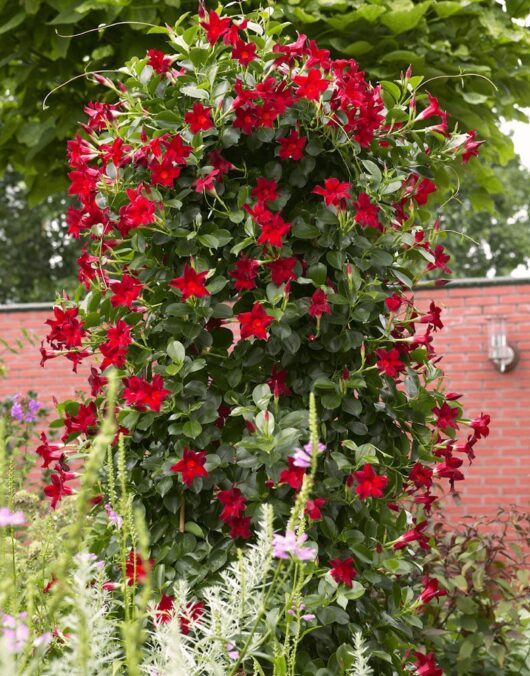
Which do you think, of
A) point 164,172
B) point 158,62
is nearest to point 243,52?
point 158,62

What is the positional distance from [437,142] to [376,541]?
36.8 inches

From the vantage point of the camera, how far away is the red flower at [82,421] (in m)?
1.90

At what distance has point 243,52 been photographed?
5.94 feet

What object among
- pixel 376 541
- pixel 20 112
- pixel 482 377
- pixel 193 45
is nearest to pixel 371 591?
pixel 376 541

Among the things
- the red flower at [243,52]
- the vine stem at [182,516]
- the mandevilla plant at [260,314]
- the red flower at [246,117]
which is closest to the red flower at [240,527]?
the mandevilla plant at [260,314]

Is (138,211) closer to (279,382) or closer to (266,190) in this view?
(266,190)

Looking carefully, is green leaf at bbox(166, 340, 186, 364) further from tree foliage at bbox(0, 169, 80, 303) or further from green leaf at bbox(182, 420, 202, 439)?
tree foliage at bbox(0, 169, 80, 303)

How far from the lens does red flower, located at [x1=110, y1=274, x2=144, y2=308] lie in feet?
5.90

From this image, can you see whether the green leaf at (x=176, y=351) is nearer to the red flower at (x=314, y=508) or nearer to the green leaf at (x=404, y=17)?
the red flower at (x=314, y=508)

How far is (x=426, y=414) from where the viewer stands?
197cm

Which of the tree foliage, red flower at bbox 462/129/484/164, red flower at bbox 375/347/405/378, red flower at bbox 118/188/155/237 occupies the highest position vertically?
the tree foliage

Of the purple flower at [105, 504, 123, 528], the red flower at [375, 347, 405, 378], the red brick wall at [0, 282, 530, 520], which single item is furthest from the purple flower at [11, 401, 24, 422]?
the red flower at [375, 347, 405, 378]

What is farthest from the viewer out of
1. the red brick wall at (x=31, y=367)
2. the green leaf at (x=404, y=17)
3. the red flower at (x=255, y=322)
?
the red brick wall at (x=31, y=367)

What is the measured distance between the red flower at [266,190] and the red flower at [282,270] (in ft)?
0.44
